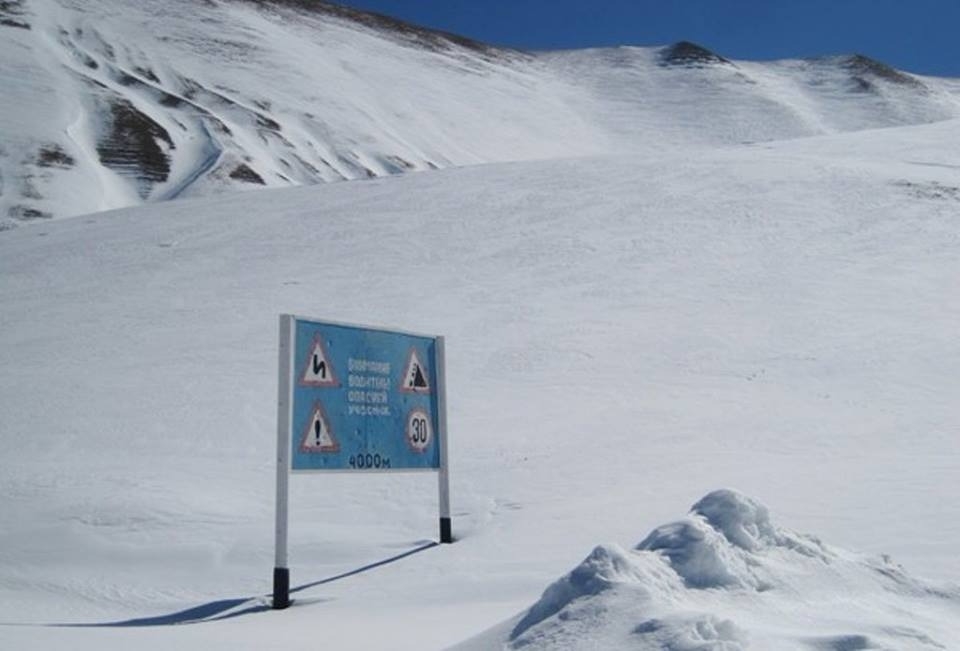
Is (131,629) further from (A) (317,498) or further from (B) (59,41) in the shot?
(B) (59,41)

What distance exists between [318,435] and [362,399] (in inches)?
22.1

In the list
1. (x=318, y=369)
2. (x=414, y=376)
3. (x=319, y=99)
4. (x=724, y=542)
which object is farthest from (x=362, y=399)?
(x=319, y=99)

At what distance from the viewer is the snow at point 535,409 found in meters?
4.56

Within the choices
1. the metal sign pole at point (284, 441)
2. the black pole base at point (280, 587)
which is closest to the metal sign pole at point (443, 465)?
the metal sign pole at point (284, 441)

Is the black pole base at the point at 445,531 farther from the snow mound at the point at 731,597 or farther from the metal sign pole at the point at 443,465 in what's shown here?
the snow mound at the point at 731,597

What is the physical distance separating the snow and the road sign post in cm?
54

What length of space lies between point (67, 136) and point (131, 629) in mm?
55925

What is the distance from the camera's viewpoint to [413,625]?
16.5 feet

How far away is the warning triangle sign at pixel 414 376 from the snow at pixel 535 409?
0.97 m

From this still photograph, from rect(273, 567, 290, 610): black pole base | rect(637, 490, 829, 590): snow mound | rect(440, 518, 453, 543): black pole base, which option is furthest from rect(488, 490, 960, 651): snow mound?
rect(440, 518, 453, 543): black pole base

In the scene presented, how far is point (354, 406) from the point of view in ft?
23.5

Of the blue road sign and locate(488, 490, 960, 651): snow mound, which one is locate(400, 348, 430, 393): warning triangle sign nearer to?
the blue road sign

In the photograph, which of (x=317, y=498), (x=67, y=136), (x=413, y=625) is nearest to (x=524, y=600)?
(x=413, y=625)

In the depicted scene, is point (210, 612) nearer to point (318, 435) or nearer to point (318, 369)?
point (318, 435)
